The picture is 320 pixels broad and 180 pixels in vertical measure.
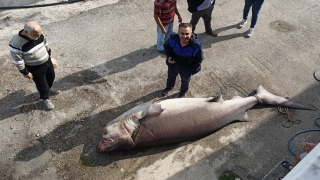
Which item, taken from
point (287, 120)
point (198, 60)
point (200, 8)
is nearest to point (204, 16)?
point (200, 8)

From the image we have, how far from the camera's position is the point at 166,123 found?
5188 millimetres

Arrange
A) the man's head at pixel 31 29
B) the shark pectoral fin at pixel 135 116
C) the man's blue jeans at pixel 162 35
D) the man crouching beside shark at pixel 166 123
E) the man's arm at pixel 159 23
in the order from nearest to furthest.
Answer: the man's head at pixel 31 29 → the man crouching beside shark at pixel 166 123 → the shark pectoral fin at pixel 135 116 → the man's arm at pixel 159 23 → the man's blue jeans at pixel 162 35

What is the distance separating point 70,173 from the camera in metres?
5.09

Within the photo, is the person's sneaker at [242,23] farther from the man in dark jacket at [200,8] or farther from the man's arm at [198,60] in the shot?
the man's arm at [198,60]

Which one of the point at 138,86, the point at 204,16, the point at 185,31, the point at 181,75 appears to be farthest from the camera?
the point at 204,16

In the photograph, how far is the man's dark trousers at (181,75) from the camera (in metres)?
5.56

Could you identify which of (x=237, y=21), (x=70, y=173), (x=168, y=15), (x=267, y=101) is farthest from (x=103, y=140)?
(x=237, y=21)

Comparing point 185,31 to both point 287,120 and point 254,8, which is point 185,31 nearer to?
point 287,120

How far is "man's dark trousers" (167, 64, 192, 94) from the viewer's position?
5562mm

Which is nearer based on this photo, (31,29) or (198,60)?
(31,29)

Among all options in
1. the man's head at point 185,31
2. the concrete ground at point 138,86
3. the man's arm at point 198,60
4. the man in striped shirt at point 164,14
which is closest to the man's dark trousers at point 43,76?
the concrete ground at point 138,86

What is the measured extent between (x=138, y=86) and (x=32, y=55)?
2169 mm

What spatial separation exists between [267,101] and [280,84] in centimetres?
78

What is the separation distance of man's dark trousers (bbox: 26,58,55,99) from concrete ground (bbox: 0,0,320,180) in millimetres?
435
